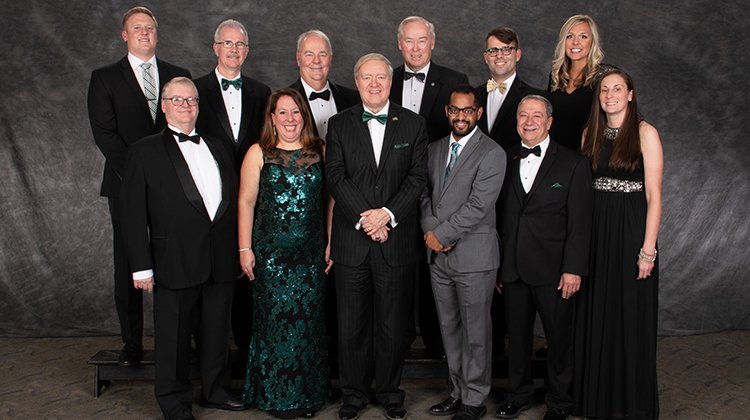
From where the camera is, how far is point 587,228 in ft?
13.2

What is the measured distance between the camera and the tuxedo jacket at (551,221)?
13.1 ft

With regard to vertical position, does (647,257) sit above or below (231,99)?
below

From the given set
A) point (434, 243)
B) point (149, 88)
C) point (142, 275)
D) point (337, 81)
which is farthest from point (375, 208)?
point (337, 81)

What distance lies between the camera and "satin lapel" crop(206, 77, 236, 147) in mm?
4457

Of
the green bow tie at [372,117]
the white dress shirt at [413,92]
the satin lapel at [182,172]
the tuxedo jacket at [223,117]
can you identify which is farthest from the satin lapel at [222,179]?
the white dress shirt at [413,92]

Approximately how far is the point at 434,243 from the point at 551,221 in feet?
2.01

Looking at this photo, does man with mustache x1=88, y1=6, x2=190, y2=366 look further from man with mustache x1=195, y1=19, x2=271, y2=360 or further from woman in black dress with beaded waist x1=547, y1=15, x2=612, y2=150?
woman in black dress with beaded waist x1=547, y1=15, x2=612, y2=150

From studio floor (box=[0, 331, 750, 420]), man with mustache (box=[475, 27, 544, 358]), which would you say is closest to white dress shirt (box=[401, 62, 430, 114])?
man with mustache (box=[475, 27, 544, 358])

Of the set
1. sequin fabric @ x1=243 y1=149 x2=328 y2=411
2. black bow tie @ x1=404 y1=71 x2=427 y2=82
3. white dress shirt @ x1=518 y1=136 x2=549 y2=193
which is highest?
black bow tie @ x1=404 y1=71 x2=427 y2=82

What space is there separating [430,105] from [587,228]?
1.22 metres

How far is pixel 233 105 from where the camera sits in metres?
4.50

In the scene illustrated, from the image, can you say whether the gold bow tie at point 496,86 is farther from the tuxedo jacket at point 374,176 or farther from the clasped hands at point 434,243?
the clasped hands at point 434,243

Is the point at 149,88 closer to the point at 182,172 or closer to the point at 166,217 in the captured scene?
the point at 182,172

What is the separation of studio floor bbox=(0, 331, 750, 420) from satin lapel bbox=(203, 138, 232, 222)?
3.80 feet
